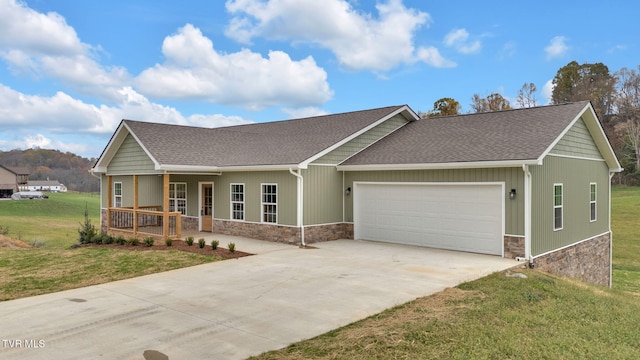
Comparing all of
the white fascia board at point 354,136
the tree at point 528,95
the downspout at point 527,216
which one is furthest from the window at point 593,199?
the tree at point 528,95

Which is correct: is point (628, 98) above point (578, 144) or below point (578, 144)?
above

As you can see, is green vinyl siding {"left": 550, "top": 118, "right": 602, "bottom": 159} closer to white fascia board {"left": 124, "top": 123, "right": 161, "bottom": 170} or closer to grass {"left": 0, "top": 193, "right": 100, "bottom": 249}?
white fascia board {"left": 124, "top": 123, "right": 161, "bottom": 170}

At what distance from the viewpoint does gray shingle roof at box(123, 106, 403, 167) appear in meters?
15.1

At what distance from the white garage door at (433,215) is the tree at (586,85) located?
1820 inches

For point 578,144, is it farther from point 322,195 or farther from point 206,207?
point 206,207

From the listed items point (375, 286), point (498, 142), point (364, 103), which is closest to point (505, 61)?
point (364, 103)

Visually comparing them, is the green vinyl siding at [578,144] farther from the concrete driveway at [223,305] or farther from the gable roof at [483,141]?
the concrete driveway at [223,305]

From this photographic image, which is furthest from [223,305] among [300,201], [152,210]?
[152,210]

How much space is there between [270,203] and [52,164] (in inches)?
4410

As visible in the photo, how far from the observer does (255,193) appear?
15.1 meters

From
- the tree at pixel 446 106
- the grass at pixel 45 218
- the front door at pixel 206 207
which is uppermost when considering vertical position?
the tree at pixel 446 106

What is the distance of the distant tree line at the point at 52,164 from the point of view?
100m

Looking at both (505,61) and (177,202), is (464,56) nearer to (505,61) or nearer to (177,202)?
(505,61)

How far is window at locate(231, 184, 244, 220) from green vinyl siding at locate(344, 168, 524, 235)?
4.79 m
